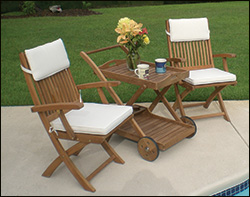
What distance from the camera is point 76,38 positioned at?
1018 cm

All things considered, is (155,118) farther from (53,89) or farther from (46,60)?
(46,60)

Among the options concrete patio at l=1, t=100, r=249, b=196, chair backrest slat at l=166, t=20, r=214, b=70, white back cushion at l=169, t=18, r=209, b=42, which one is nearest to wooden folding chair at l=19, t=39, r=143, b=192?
concrete patio at l=1, t=100, r=249, b=196

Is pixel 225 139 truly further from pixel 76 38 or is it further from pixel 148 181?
pixel 76 38

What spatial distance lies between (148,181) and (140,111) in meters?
1.19

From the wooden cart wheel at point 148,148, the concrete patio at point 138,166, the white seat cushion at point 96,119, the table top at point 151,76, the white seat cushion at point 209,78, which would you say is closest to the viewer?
the white seat cushion at point 96,119

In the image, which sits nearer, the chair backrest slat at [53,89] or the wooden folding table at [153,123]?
the chair backrest slat at [53,89]

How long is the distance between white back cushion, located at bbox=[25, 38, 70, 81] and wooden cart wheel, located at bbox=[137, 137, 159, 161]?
1105 mm

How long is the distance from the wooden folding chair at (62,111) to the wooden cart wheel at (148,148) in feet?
0.77

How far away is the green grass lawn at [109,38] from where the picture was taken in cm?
553

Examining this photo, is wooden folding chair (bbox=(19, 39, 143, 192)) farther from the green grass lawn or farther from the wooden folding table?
the green grass lawn

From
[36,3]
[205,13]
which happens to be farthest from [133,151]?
[36,3]

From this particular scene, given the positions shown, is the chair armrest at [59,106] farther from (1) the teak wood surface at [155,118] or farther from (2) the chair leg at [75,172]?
(1) the teak wood surface at [155,118]

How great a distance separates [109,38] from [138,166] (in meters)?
7.30

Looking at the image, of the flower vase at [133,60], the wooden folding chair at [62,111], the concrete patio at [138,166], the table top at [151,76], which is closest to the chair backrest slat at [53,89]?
the wooden folding chair at [62,111]
